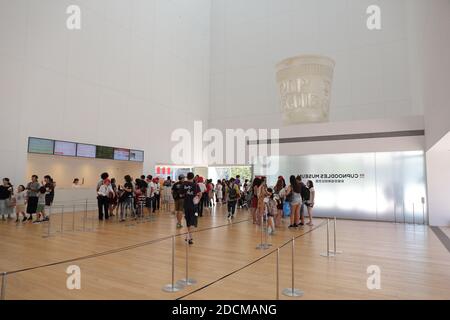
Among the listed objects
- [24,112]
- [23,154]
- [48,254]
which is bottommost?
[48,254]

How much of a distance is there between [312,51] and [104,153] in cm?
1291

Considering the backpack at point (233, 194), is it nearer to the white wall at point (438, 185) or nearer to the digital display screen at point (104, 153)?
the white wall at point (438, 185)

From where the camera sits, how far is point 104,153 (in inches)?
520

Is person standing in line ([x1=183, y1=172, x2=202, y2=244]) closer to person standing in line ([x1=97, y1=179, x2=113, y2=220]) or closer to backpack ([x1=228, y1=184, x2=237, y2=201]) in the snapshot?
backpack ([x1=228, y1=184, x2=237, y2=201])

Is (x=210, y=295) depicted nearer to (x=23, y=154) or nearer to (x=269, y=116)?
(x=23, y=154)

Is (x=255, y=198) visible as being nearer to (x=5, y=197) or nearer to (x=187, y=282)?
(x=187, y=282)

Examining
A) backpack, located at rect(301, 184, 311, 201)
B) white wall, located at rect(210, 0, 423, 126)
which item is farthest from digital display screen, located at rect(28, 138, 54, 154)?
white wall, located at rect(210, 0, 423, 126)

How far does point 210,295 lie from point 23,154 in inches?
393

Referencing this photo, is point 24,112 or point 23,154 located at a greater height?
point 24,112

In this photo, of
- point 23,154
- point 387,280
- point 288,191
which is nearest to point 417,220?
point 288,191

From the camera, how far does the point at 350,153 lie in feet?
35.9

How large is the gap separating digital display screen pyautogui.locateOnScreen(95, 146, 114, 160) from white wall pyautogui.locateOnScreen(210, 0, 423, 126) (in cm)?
779

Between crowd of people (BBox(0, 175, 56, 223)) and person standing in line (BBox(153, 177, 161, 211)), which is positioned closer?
crowd of people (BBox(0, 175, 56, 223))

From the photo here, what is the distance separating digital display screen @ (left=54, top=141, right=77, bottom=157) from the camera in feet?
37.6
